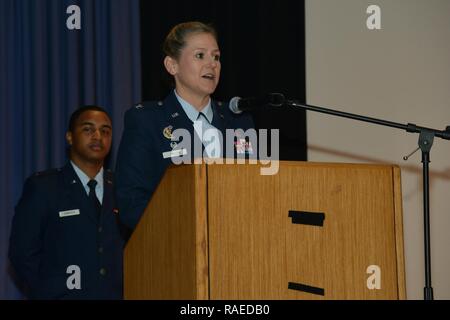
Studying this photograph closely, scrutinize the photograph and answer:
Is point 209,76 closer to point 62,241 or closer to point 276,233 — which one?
point 276,233

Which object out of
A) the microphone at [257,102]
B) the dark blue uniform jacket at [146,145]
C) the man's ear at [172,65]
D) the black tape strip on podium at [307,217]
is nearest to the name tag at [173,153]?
the dark blue uniform jacket at [146,145]

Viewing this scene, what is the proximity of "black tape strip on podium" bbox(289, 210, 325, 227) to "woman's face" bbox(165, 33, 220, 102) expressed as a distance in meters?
0.87

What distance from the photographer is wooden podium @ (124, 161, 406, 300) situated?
1559mm

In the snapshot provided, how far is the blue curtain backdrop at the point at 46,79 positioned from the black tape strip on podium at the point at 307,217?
2300 mm

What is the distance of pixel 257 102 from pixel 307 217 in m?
0.44

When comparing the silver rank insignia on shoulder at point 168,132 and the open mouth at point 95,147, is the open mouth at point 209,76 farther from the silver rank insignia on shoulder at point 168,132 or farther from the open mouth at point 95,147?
the open mouth at point 95,147

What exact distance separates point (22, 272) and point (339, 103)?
214 centimetres

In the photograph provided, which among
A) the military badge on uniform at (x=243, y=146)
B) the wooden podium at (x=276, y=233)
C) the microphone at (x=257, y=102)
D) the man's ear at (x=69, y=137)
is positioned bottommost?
the wooden podium at (x=276, y=233)

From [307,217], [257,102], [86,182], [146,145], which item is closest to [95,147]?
[86,182]

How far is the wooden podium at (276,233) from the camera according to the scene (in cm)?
156

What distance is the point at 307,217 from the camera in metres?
1.65
